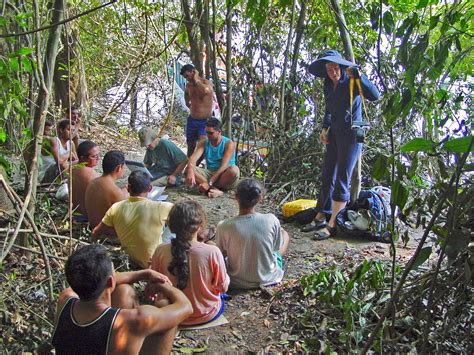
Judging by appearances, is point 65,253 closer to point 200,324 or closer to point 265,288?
point 200,324

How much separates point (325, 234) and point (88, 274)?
3.62 m

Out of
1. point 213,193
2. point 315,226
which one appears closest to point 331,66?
point 315,226

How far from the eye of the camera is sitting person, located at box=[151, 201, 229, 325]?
3.68 metres

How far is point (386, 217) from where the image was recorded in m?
5.57

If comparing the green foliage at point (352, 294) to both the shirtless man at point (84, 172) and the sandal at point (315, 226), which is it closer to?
the sandal at point (315, 226)

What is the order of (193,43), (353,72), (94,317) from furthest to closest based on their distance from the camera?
1. (193,43)
2. (353,72)
3. (94,317)

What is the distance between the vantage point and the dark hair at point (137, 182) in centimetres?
448

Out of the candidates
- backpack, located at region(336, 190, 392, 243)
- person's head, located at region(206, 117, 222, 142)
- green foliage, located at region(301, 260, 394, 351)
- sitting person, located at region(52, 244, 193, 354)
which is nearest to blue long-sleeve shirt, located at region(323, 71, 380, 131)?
backpack, located at region(336, 190, 392, 243)

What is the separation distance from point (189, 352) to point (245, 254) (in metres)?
1.07

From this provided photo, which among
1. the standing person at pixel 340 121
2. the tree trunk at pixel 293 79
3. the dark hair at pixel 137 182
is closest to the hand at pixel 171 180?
the tree trunk at pixel 293 79

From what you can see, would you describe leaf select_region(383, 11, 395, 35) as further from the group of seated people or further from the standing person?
the standing person

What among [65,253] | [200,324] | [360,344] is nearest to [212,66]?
[65,253]

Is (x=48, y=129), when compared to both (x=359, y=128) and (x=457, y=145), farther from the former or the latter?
(x=457, y=145)

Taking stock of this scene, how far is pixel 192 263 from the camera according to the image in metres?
3.70
